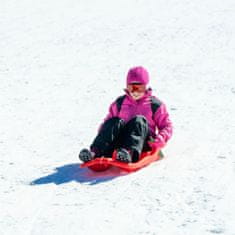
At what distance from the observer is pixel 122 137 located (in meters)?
5.33

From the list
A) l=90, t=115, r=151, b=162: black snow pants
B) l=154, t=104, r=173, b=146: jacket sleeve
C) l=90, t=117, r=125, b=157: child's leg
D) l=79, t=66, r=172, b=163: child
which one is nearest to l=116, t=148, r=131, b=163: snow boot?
l=79, t=66, r=172, b=163: child

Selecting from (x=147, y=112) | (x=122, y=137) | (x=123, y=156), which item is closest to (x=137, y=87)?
(x=147, y=112)

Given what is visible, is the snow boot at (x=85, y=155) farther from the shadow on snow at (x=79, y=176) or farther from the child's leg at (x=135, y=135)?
the child's leg at (x=135, y=135)

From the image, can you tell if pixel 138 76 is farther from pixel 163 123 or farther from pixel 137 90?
pixel 163 123

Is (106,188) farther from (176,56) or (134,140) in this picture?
(176,56)

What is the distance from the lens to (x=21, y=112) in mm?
7328

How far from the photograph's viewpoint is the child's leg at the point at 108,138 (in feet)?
17.2

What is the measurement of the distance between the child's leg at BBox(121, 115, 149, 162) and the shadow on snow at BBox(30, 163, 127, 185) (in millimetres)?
206

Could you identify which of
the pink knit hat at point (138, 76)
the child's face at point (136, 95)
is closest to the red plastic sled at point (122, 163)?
the child's face at point (136, 95)

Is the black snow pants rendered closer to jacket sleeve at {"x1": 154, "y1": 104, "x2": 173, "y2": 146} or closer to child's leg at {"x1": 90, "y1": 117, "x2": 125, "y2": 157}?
child's leg at {"x1": 90, "y1": 117, "x2": 125, "y2": 157}

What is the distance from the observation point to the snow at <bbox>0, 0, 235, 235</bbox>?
4309mm

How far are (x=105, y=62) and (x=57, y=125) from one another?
3127 mm

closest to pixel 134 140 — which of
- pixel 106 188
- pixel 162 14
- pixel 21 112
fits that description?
pixel 106 188

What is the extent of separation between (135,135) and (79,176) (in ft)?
1.89
